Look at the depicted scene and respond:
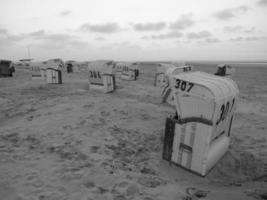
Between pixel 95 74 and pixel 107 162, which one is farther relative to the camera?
pixel 95 74

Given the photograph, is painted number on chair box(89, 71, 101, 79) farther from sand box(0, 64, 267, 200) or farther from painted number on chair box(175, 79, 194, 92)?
painted number on chair box(175, 79, 194, 92)

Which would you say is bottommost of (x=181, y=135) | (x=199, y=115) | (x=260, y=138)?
(x=260, y=138)

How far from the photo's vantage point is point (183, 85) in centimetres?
342

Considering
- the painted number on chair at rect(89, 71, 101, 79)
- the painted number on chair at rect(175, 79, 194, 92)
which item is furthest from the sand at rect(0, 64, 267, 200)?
the painted number on chair at rect(89, 71, 101, 79)

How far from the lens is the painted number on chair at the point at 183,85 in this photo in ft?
10.9

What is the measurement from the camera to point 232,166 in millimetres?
3895

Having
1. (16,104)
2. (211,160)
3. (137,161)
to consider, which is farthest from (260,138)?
(16,104)

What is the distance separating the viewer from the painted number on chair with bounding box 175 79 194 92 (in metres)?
3.33

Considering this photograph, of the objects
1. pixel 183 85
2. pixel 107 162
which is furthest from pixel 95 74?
pixel 183 85

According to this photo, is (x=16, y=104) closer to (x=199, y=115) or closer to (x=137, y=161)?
(x=137, y=161)

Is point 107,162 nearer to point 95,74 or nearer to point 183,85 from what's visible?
point 183,85

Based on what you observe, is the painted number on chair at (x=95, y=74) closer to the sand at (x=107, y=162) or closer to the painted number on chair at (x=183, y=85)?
the sand at (x=107, y=162)

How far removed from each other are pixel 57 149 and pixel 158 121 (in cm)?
340

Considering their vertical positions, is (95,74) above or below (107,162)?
above
